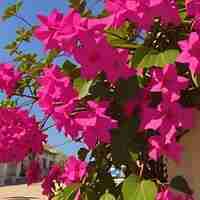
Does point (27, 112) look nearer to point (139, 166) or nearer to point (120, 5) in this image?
point (139, 166)

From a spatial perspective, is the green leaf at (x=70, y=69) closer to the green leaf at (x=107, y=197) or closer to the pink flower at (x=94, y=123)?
the pink flower at (x=94, y=123)

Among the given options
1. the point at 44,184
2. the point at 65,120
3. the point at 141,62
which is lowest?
the point at 44,184

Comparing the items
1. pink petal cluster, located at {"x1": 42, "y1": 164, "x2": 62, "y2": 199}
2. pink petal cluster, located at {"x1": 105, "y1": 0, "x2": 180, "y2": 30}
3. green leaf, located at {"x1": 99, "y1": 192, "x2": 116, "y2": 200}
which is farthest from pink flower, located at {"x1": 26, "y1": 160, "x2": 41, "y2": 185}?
pink petal cluster, located at {"x1": 105, "y1": 0, "x2": 180, "y2": 30}

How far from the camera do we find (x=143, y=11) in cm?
98

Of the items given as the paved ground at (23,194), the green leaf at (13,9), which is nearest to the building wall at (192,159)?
the green leaf at (13,9)

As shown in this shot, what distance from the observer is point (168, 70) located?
1.02m

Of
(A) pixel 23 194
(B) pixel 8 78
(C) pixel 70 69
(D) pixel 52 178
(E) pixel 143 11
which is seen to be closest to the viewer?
(E) pixel 143 11

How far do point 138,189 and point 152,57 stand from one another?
265mm

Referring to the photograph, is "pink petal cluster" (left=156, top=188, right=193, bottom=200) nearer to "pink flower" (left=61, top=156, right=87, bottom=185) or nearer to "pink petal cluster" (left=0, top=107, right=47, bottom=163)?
"pink flower" (left=61, top=156, right=87, bottom=185)

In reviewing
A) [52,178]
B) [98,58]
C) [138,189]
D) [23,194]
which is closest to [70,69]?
[98,58]

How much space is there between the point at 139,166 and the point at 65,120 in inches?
9.2

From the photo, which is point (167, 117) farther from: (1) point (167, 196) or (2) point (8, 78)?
(2) point (8, 78)

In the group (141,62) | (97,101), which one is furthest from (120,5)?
(97,101)

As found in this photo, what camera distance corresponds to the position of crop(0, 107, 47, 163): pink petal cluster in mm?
1439
